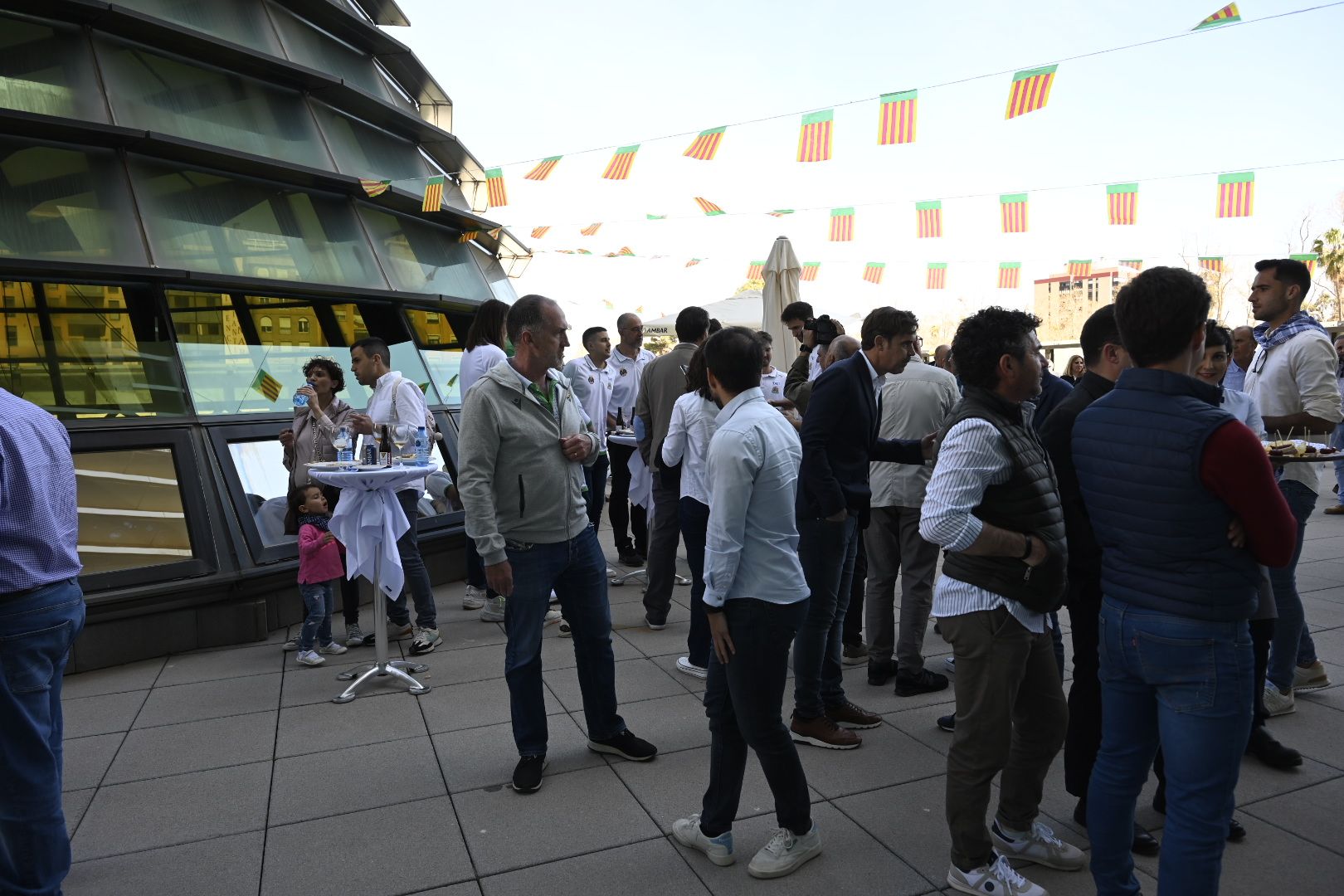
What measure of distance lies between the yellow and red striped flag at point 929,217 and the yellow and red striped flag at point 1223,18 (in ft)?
15.4

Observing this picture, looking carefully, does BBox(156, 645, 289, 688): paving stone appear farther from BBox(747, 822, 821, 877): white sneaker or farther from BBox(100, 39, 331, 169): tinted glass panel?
BBox(100, 39, 331, 169): tinted glass panel

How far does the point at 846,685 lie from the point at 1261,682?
211cm

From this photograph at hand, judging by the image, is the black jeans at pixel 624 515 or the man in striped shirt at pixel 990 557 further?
the black jeans at pixel 624 515

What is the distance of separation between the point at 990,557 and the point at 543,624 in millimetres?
2137

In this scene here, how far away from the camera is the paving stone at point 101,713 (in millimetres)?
4621

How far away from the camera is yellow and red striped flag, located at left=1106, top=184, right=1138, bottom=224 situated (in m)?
10.1

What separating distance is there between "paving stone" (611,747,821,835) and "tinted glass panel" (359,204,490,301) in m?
6.10

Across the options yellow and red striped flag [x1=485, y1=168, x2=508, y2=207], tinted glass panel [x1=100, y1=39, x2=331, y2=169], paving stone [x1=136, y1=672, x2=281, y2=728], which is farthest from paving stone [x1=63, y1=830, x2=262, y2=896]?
yellow and red striped flag [x1=485, y1=168, x2=508, y2=207]

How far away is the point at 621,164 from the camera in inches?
388

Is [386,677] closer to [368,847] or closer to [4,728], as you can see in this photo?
[368,847]

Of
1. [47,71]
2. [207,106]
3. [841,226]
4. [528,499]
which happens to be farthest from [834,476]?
[841,226]

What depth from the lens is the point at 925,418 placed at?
16.6 feet

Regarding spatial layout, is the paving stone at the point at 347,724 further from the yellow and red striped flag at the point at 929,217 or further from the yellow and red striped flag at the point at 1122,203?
the yellow and red striped flag at the point at 1122,203

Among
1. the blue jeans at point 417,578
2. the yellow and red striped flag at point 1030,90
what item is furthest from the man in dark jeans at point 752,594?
the yellow and red striped flag at point 1030,90
